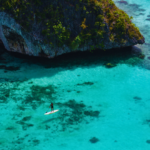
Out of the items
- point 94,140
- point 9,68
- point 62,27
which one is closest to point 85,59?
point 62,27

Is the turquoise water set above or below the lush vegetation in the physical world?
below

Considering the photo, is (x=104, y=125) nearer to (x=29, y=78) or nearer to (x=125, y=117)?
(x=125, y=117)

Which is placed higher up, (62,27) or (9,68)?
(62,27)

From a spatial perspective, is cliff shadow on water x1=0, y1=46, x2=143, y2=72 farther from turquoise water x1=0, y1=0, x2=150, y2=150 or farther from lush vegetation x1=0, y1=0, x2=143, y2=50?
lush vegetation x1=0, y1=0, x2=143, y2=50

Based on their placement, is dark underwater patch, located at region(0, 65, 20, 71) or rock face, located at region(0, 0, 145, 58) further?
dark underwater patch, located at region(0, 65, 20, 71)

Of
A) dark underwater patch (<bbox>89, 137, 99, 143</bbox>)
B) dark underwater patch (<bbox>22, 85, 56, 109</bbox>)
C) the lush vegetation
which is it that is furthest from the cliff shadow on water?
dark underwater patch (<bbox>89, 137, 99, 143</bbox>)

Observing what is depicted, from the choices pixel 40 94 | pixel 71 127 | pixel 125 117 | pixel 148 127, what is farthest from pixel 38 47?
pixel 148 127

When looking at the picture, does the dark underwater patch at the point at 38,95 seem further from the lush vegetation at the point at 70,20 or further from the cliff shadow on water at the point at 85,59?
the lush vegetation at the point at 70,20

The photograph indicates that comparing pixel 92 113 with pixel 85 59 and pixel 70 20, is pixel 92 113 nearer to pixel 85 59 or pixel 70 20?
pixel 85 59
